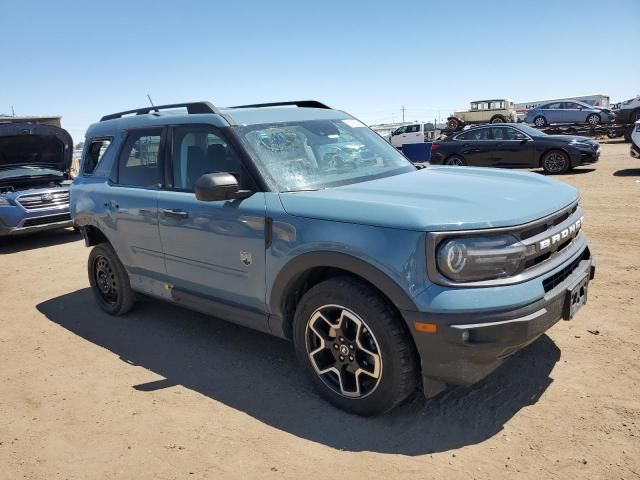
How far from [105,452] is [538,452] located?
2.38m

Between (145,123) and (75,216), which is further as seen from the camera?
(75,216)

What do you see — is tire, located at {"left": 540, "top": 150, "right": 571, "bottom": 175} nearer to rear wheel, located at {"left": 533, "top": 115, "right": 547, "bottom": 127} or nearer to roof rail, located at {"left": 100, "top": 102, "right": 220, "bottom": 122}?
roof rail, located at {"left": 100, "top": 102, "right": 220, "bottom": 122}

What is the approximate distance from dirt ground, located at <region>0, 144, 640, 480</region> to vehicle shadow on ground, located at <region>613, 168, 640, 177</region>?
8.86 meters

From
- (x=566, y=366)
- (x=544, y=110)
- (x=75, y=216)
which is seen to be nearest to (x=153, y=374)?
(x=75, y=216)

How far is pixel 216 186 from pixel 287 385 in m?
1.44

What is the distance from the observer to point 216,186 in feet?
10.5

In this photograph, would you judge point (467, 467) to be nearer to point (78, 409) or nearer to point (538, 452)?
point (538, 452)

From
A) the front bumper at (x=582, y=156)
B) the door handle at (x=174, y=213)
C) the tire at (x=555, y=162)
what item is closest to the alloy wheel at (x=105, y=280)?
the door handle at (x=174, y=213)

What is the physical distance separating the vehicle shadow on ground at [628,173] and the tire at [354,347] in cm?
1191

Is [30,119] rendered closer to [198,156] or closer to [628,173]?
[198,156]

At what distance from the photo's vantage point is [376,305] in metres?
2.79

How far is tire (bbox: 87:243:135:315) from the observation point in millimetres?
4906

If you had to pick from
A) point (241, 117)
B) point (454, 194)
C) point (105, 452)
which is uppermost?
point (241, 117)

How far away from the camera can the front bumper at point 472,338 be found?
99.2 inches
